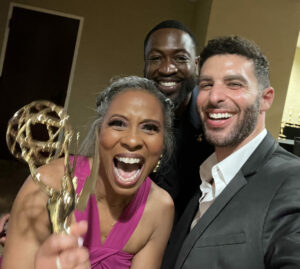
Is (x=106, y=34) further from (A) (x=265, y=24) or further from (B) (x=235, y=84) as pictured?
(B) (x=235, y=84)

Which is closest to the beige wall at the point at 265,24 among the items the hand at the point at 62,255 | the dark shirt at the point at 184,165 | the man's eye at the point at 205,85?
the dark shirt at the point at 184,165

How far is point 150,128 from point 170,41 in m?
0.77

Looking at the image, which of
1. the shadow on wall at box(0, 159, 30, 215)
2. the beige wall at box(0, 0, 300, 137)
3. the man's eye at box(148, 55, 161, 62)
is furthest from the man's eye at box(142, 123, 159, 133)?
the beige wall at box(0, 0, 300, 137)

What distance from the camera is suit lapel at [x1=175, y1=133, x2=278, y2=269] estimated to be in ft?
3.64

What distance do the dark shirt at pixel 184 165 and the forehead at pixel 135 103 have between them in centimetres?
50

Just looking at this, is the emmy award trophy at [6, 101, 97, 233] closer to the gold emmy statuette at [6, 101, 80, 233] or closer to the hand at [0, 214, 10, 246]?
the gold emmy statuette at [6, 101, 80, 233]

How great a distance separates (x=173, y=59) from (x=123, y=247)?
3.35 feet

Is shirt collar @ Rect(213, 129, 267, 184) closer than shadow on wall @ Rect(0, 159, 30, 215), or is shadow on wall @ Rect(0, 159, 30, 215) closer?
shirt collar @ Rect(213, 129, 267, 184)

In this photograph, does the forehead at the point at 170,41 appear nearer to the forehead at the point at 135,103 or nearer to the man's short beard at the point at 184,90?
the man's short beard at the point at 184,90

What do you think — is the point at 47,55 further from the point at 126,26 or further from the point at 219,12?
the point at 219,12

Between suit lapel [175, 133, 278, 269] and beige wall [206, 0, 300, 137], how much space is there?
291 cm

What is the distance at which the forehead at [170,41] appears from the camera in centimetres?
178

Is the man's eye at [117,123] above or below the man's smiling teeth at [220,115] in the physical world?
below

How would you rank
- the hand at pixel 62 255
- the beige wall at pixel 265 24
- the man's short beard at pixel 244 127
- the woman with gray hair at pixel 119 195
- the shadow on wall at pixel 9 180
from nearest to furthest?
the hand at pixel 62 255, the woman with gray hair at pixel 119 195, the man's short beard at pixel 244 127, the shadow on wall at pixel 9 180, the beige wall at pixel 265 24
